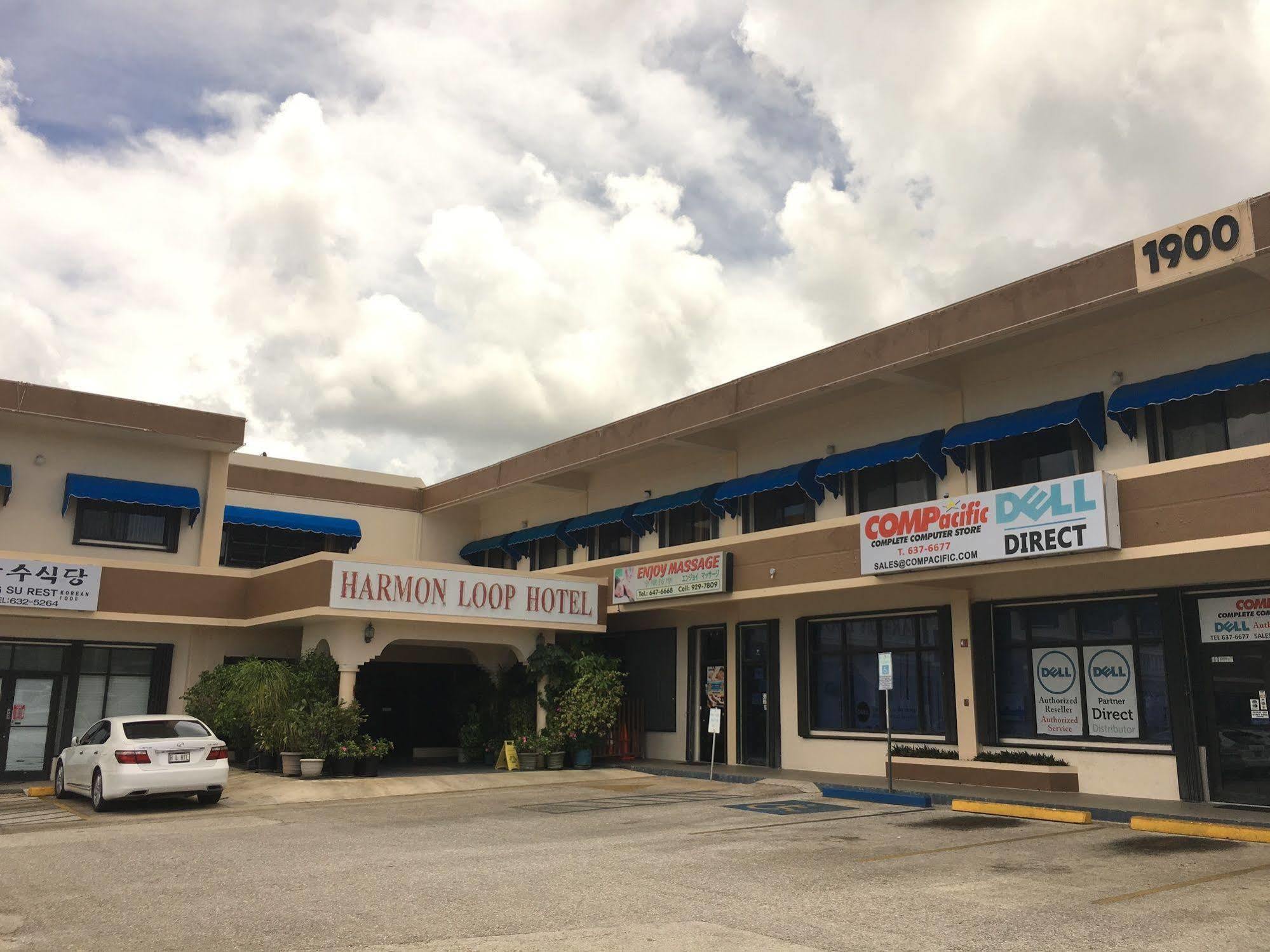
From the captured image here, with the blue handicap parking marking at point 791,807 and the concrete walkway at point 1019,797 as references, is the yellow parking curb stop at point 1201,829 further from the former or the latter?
the blue handicap parking marking at point 791,807

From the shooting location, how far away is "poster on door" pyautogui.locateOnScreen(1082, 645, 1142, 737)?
16.9 metres

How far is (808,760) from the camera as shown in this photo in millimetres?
21969

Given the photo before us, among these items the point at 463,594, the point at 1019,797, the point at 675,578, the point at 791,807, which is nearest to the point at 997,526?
the point at 1019,797

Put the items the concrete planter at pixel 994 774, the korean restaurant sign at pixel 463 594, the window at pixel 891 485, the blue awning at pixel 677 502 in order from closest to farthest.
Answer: the concrete planter at pixel 994 774, the window at pixel 891 485, the korean restaurant sign at pixel 463 594, the blue awning at pixel 677 502

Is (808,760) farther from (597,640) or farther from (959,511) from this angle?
(959,511)

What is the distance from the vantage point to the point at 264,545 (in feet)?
97.3

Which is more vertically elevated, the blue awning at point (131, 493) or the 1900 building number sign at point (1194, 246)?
the 1900 building number sign at point (1194, 246)

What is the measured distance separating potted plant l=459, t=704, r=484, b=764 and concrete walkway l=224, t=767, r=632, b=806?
1420mm

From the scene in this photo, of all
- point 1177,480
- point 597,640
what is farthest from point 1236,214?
point 597,640

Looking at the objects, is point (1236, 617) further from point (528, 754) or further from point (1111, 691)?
point (528, 754)

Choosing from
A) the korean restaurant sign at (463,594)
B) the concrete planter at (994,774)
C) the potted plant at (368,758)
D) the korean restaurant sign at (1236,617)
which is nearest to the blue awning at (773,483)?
the korean restaurant sign at (463,594)

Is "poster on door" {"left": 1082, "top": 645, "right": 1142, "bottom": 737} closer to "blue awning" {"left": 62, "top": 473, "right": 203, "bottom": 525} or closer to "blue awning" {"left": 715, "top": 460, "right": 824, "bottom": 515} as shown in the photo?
"blue awning" {"left": 715, "top": 460, "right": 824, "bottom": 515}

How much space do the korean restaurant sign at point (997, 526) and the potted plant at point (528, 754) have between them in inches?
336

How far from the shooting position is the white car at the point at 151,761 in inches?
613
